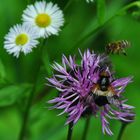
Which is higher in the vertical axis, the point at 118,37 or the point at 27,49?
the point at 118,37

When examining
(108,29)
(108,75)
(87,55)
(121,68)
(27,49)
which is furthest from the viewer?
(108,29)

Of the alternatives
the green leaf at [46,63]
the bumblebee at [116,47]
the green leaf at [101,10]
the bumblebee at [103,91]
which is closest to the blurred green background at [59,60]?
the green leaf at [101,10]

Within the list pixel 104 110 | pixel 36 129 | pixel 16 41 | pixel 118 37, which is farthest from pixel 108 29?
pixel 104 110

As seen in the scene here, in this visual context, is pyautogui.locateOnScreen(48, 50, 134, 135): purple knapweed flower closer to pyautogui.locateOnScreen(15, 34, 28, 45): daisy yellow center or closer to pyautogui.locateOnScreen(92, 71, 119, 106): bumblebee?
pyautogui.locateOnScreen(92, 71, 119, 106): bumblebee

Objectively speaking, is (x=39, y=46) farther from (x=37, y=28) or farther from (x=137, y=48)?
(x=137, y=48)

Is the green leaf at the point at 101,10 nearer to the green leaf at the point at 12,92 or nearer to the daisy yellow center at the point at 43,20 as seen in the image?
the daisy yellow center at the point at 43,20

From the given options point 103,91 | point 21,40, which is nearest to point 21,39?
point 21,40

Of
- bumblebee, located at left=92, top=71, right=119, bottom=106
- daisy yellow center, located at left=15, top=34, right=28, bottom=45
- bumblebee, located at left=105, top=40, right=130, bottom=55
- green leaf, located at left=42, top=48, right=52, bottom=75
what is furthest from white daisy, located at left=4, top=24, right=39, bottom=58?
bumblebee, located at left=92, top=71, right=119, bottom=106
